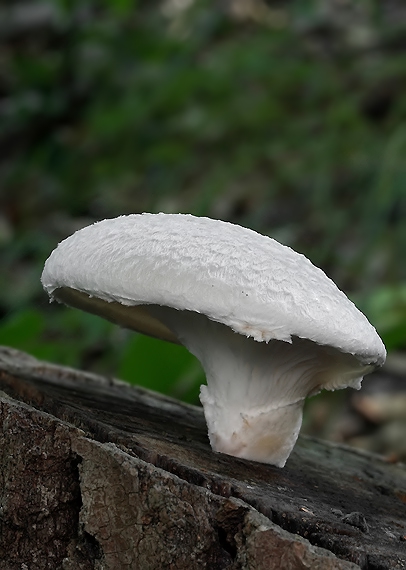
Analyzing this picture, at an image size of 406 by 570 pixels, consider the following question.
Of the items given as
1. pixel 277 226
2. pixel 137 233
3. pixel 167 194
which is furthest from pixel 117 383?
pixel 167 194

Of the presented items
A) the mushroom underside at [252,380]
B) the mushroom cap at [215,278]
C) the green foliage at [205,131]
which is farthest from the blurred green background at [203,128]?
the mushroom cap at [215,278]

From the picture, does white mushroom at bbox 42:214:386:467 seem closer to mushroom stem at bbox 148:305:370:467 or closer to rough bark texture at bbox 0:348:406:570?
mushroom stem at bbox 148:305:370:467

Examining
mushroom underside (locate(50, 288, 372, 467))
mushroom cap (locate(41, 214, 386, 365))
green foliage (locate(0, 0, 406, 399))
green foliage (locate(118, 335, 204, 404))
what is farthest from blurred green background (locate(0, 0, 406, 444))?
mushroom cap (locate(41, 214, 386, 365))

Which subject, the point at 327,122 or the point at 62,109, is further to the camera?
the point at 62,109

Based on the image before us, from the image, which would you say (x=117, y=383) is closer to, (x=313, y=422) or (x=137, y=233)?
(x=137, y=233)

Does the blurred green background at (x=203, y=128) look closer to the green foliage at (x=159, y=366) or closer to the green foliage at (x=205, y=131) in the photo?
the green foliage at (x=205, y=131)
